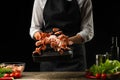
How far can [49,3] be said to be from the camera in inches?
173

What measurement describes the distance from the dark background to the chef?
0.96m

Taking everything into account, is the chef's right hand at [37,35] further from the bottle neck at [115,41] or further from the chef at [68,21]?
the bottle neck at [115,41]

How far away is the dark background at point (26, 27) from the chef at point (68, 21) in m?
0.96

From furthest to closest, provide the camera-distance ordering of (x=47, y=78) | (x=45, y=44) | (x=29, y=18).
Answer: (x=29, y=18) → (x=45, y=44) → (x=47, y=78)

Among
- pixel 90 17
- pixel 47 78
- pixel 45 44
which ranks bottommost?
pixel 47 78

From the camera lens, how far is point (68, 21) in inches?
170

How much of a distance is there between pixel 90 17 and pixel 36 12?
0.62 metres

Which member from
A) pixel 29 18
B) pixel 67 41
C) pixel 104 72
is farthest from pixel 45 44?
pixel 29 18

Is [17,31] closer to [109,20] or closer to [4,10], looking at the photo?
[4,10]

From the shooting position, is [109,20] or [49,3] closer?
[49,3]

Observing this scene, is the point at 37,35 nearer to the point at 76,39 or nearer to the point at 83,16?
the point at 76,39

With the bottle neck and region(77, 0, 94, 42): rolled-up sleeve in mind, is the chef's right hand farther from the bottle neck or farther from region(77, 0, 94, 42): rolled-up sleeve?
the bottle neck

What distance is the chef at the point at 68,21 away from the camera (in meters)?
4.28

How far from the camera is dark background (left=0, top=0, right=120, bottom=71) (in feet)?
17.4
